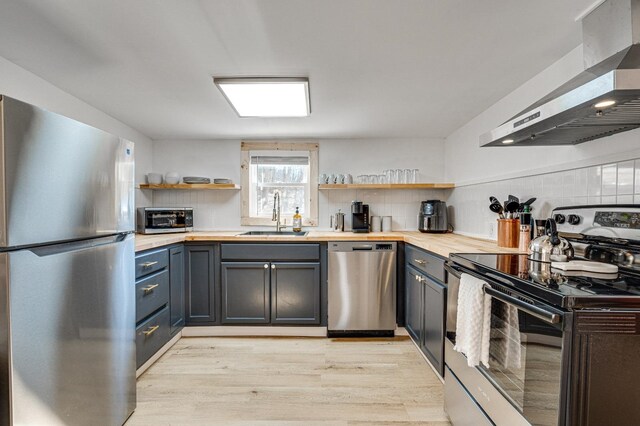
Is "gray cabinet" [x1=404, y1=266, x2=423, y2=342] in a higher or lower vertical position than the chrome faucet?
→ lower

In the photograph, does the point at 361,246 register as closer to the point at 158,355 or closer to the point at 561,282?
the point at 561,282

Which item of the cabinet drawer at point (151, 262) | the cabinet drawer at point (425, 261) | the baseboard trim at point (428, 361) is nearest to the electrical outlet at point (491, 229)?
the cabinet drawer at point (425, 261)

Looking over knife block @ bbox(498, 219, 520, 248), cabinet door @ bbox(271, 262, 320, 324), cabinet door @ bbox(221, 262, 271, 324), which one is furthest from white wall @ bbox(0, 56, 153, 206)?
knife block @ bbox(498, 219, 520, 248)

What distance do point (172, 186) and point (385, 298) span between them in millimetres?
2504

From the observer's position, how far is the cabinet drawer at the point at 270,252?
2.75 meters

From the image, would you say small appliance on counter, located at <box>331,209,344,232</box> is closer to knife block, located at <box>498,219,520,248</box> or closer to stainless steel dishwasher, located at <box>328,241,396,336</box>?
stainless steel dishwasher, located at <box>328,241,396,336</box>

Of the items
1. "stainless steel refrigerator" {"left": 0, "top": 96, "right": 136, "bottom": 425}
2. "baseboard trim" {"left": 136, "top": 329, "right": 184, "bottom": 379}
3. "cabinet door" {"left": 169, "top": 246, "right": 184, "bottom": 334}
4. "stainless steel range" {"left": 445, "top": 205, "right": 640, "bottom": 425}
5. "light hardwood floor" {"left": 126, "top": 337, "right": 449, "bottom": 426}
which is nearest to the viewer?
"stainless steel range" {"left": 445, "top": 205, "right": 640, "bottom": 425}

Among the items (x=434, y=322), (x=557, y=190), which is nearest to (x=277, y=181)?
(x=434, y=322)

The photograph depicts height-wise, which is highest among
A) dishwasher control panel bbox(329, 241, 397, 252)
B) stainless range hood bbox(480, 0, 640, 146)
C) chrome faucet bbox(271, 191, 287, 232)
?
stainless range hood bbox(480, 0, 640, 146)

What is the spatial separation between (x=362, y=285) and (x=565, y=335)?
1.89 metres

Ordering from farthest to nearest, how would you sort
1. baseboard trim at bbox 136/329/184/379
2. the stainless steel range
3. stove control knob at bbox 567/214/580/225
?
baseboard trim at bbox 136/329/184/379
stove control knob at bbox 567/214/580/225
the stainless steel range

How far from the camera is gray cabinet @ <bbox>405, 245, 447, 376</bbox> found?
198cm

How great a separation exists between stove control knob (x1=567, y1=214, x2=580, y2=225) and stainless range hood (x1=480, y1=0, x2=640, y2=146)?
41cm

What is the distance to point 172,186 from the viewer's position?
318cm
